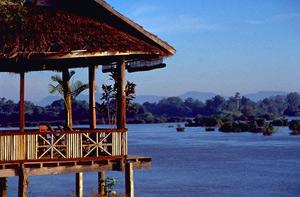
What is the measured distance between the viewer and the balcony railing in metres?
14.9

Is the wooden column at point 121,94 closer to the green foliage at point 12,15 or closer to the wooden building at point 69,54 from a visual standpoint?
the wooden building at point 69,54

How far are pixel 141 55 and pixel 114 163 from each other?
119 inches

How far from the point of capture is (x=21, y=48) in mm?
14609

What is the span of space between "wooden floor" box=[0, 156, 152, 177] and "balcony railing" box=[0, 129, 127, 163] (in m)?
0.13

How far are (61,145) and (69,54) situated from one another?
238cm

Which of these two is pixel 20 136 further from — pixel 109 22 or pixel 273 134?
pixel 273 134

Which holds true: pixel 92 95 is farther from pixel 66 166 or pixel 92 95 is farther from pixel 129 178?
pixel 66 166

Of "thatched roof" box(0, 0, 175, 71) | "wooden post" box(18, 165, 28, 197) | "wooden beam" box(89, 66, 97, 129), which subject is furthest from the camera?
"wooden beam" box(89, 66, 97, 129)

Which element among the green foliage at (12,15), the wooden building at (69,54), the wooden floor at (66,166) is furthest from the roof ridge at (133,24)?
the wooden floor at (66,166)

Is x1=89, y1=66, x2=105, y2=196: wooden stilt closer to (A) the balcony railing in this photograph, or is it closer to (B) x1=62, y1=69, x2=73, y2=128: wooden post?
(B) x1=62, y1=69, x2=73, y2=128: wooden post

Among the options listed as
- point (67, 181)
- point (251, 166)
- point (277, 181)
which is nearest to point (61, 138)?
point (67, 181)

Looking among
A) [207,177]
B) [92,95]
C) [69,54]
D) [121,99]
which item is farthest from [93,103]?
[207,177]

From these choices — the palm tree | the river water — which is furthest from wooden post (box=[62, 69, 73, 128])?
the river water

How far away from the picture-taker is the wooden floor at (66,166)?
49.1 ft
